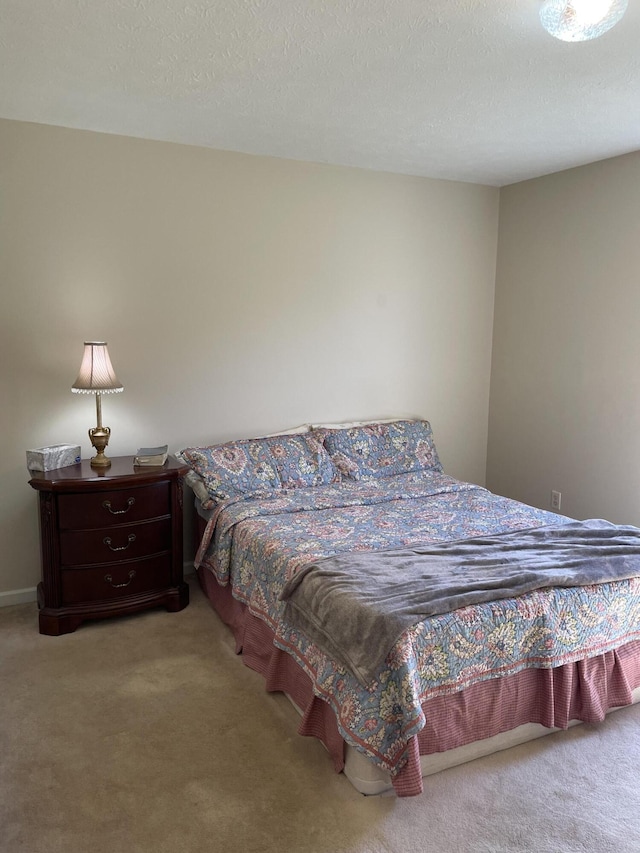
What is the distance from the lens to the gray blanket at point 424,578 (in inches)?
83.7

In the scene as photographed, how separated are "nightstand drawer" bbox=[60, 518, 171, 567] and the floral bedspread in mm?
240

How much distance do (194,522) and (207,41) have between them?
98.3 inches

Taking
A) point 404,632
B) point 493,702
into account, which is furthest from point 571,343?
point 404,632

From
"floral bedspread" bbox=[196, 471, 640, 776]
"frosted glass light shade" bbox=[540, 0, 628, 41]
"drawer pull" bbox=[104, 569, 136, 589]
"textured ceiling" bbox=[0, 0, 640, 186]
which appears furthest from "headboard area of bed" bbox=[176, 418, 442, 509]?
"frosted glass light shade" bbox=[540, 0, 628, 41]

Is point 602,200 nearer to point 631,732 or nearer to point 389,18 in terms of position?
point 389,18

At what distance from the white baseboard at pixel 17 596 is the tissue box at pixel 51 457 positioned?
0.72 m

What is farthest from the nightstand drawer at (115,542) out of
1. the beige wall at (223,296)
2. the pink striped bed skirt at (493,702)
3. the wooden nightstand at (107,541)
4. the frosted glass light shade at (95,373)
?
the pink striped bed skirt at (493,702)

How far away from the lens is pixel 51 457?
320 centimetres

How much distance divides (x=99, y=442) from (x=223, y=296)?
1.13 metres

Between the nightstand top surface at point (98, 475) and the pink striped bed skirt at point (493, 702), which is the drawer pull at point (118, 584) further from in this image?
the pink striped bed skirt at point (493, 702)

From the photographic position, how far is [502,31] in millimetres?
2191

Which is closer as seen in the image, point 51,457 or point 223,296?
point 51,457

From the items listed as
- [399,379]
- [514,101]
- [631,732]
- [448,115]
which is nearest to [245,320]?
[399,379]

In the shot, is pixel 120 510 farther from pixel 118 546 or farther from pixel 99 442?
pixel 99 442
